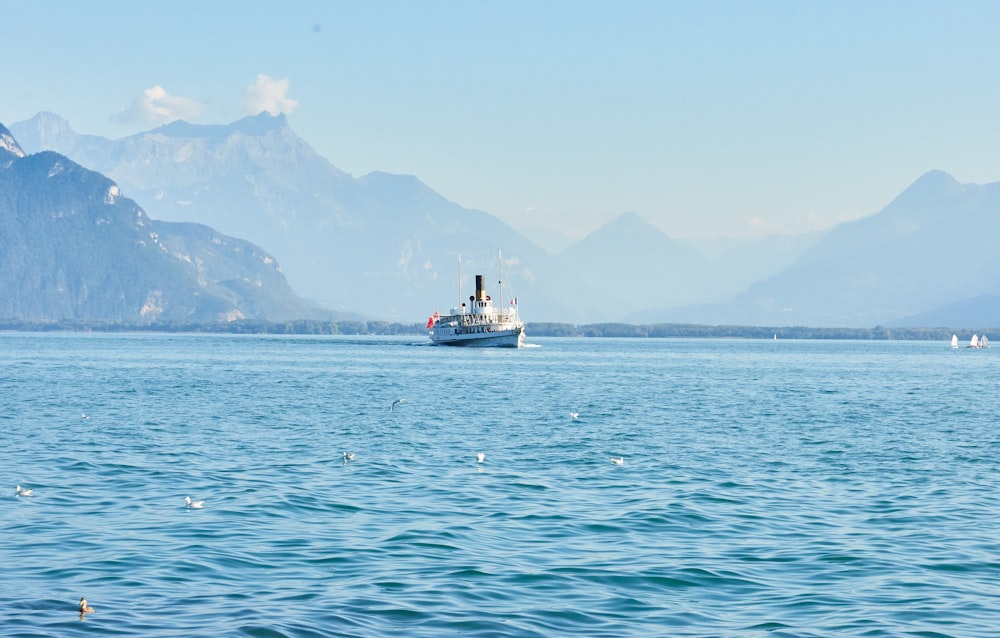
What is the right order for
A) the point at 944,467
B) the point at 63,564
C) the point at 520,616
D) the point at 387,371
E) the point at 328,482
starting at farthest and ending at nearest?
the point at 387,371 → the point at 944,467 → the point at 328,482 → the point at 63,564 → the point at 520,616

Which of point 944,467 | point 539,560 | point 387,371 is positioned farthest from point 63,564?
point 387,371

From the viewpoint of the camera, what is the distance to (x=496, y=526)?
3123 centimetres

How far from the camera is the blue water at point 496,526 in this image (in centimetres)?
2239

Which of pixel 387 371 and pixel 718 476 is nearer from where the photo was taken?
pixel 718 476

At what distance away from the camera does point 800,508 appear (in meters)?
34.5

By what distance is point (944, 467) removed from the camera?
148 feet

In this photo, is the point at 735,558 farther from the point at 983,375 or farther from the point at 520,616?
the point at 983,375

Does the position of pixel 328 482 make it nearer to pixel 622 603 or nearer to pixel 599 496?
pixel 599 496

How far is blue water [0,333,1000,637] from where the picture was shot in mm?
22391

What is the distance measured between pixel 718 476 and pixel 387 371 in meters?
101

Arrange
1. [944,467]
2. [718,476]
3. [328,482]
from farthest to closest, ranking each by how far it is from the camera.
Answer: [944,467] < [718,476] < [328,482]

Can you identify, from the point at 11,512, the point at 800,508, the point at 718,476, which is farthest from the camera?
the point at 718,476

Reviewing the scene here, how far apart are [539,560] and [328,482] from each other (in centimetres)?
1374

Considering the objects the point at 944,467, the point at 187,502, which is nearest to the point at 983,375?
the point at 944,467
